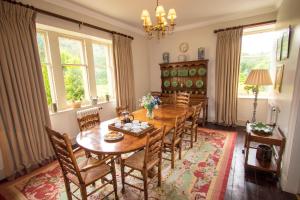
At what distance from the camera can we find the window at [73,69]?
3227mm

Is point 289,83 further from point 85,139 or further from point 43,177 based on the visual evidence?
point 43,177

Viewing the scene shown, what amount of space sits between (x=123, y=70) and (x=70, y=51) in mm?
1306

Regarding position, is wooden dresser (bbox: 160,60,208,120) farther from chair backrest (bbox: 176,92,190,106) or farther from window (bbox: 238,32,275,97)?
window (bbox: 238,32,275,97)

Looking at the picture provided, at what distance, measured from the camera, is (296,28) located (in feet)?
6.20

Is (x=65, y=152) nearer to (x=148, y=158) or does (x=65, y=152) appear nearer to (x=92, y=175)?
(x=92, y=175)

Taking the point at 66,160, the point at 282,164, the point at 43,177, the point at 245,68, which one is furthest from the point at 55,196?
the point at 245,68

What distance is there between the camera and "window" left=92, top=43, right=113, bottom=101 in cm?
386

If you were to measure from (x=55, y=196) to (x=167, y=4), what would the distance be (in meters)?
3.68

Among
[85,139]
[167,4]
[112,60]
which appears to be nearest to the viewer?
[85,139]

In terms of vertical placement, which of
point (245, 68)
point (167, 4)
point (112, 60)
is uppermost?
point (167, 4)

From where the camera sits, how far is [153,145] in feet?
5.60

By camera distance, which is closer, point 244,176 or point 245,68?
point 244,176

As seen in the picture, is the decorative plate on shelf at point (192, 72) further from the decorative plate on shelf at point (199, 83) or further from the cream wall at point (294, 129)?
the cream wall at point (294, 129)

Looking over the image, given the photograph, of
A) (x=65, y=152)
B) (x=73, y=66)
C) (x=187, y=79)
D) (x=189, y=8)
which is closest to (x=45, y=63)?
(x=73, y=66)
